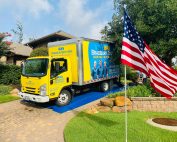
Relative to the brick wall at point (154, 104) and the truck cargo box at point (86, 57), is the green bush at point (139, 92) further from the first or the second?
the truck cargo box at point (86, 57)

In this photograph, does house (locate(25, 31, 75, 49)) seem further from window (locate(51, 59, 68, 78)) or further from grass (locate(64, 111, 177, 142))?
grass (locate(64, 111, 177, 142))

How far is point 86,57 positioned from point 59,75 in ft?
8.02

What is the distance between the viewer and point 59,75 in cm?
1216

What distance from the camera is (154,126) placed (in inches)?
342

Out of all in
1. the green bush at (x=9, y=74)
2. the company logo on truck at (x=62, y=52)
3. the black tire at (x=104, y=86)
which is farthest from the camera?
the green bush at (x=9, y=74)

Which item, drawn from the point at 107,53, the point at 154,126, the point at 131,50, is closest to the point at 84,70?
the point at 107,53

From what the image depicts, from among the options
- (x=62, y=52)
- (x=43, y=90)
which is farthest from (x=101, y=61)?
(x=43, y=90)

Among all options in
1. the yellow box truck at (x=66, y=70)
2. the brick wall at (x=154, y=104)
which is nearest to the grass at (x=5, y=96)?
the yellow box truck at (x=66, y=70)

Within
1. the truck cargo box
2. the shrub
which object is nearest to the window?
the truck cargo box

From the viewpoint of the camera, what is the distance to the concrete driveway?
26.4 ft

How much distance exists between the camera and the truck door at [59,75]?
38.6 ft

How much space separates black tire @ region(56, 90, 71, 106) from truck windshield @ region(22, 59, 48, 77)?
1.85 m

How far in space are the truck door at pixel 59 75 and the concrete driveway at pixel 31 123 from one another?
1232 mm

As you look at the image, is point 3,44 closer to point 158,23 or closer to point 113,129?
point 158,23
